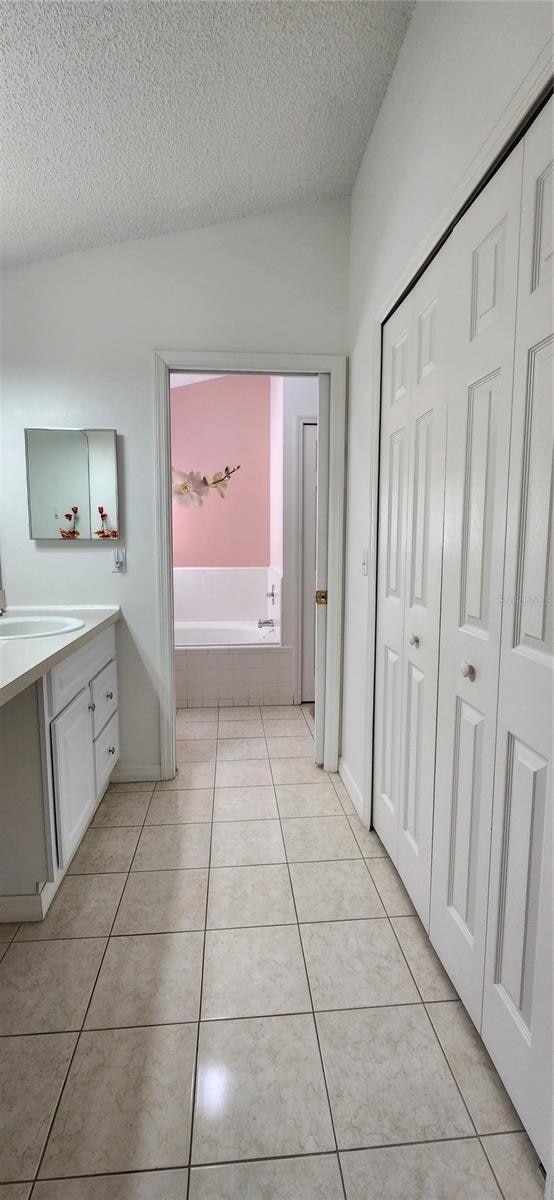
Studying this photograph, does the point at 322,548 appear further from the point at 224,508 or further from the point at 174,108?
the point at 224,508

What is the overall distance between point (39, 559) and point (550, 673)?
2.25 meters

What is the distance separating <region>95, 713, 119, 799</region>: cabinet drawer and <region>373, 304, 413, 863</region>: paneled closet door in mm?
1135

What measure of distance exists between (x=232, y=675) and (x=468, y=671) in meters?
2.70

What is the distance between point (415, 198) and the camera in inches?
61.6

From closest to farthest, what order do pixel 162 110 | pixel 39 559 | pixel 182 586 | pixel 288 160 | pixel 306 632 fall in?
pixel 162 110 < pixel 288 160 < pixel 39 559 < pixel 306 632 < pixel 182 586

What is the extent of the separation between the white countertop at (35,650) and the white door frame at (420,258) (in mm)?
1095

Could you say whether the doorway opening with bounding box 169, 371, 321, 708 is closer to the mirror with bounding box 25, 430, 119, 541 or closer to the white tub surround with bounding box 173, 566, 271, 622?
the white tub surround with bounding box 173, 566, 271, 622

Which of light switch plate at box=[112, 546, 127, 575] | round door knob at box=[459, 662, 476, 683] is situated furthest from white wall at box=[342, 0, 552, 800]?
light switch plate at box=[112, 546, 127, 575]

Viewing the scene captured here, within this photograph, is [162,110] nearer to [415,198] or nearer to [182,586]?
[415,198]

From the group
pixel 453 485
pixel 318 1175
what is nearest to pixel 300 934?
pixel 318 1175

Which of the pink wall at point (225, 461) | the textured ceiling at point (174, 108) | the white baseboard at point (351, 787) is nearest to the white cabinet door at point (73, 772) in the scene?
the white baseboard at point (351, 787)

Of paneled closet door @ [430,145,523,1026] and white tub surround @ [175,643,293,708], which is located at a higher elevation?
paneled closet door @ [430,145,523,1026]

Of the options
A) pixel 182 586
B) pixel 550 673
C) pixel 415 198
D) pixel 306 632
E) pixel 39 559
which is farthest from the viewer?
pixel 182 586

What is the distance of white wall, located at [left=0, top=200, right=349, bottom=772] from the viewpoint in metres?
2.38
